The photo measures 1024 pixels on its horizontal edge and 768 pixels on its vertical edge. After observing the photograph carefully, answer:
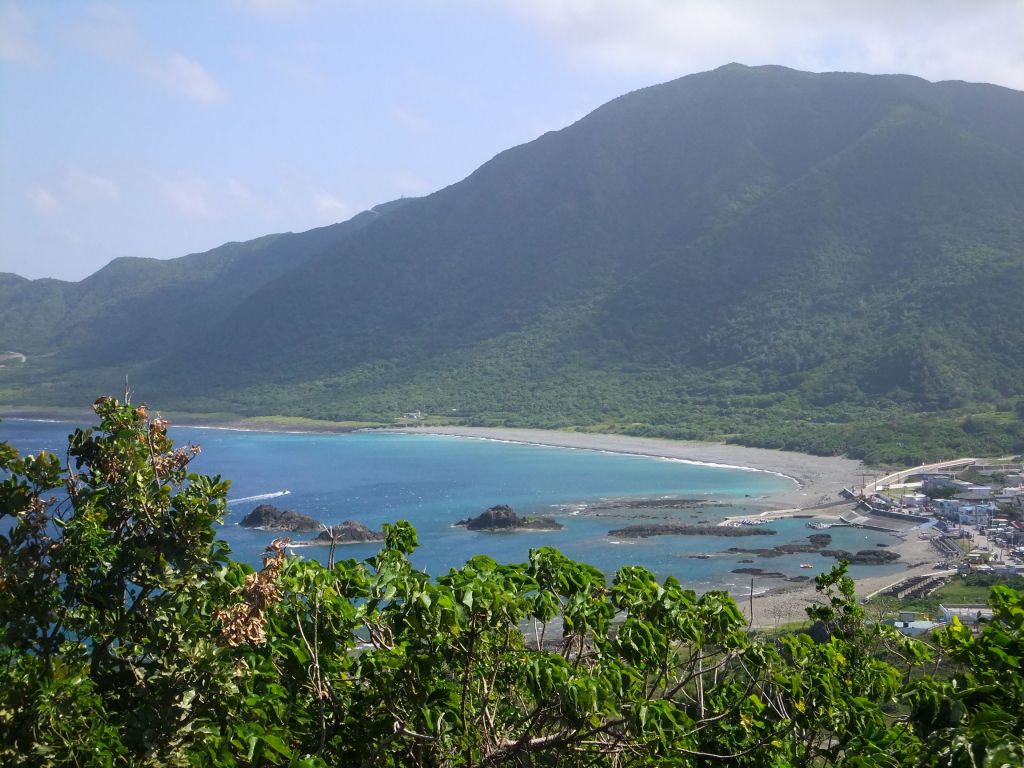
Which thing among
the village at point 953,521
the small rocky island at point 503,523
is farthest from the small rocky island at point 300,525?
the village at point 953,521

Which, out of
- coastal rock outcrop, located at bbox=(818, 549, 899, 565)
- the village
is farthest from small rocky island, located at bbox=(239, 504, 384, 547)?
the village

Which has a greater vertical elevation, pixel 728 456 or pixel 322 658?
pixel 322 658

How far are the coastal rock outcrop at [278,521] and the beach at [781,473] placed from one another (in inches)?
760

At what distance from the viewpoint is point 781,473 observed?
58500 millimetres

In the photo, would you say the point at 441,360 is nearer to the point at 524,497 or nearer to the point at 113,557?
the point at 524,497

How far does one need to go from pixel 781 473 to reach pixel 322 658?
56112 mm

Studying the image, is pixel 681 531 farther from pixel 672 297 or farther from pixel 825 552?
pixel 672 297

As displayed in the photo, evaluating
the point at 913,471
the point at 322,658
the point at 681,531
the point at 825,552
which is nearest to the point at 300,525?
the point at 681,531

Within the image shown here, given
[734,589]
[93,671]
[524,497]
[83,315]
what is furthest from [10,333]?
[93,671]

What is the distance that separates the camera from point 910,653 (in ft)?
22.3

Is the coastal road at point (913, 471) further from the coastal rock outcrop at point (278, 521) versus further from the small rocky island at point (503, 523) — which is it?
the coastal rock outcrop at point (278, 521)

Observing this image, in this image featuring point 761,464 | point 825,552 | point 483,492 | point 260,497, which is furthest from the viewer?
point 761,464

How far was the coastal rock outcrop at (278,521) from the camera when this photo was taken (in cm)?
4131

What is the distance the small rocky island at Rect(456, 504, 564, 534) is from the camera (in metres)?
42.3
